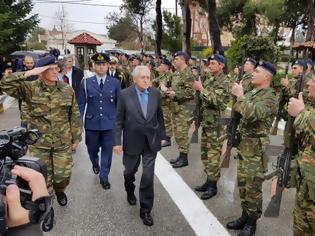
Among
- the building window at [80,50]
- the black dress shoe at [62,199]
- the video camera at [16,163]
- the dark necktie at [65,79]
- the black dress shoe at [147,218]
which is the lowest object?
the black dress shoe at [147,218]

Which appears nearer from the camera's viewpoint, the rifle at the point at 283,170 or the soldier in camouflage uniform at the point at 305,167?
the soldier in camouflage uniform at the point at 305,167

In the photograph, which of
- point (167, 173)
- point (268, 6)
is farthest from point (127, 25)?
point (167, 173)

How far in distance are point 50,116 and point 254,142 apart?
2229mm

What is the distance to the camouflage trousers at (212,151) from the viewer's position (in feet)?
16.6

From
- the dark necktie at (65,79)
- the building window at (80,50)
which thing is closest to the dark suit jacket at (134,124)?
the dark necktie at (65,79)

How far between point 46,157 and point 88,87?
1.54 m

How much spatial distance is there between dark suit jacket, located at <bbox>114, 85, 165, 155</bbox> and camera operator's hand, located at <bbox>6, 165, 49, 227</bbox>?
2618 millimetres

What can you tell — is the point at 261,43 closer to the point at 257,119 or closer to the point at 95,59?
the point at 95,59

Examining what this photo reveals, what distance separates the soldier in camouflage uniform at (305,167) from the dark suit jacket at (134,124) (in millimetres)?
1719

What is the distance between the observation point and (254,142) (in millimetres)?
3855

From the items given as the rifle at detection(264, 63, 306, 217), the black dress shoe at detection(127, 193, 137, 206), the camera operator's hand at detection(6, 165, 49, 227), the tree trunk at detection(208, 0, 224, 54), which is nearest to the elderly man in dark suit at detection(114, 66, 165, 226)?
the black dress shoe at detection(127, 193, 137, 206)

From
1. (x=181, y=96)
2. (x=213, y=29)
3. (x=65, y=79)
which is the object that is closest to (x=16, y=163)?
(x=181, y=96)

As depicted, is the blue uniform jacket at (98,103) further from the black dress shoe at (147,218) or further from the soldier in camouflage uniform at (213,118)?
the black dress shoe at (147,218)

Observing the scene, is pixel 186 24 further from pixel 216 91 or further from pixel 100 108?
pixel 216 91
